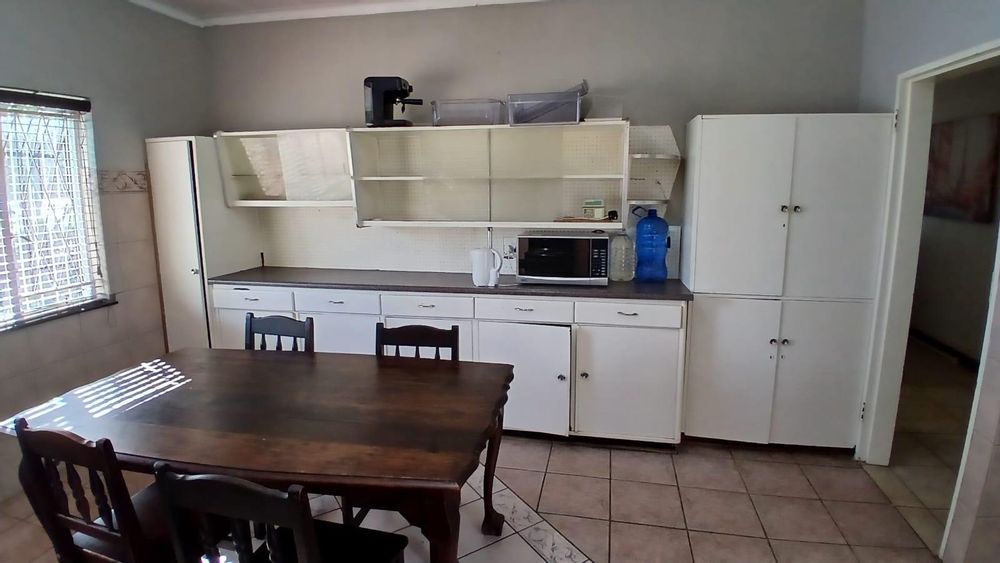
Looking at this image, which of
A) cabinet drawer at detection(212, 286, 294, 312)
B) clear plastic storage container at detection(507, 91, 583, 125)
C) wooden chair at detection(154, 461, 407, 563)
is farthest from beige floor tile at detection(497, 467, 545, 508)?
clear plastic storage container at detection(507, 91, 583, 125)

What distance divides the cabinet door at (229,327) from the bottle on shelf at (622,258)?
7.43 ft

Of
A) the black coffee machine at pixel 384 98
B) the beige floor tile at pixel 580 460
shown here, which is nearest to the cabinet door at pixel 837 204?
the beige floor tile at pixel 580 460

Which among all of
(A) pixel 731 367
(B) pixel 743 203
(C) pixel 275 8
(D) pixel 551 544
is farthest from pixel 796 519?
(C) pixel 275 8

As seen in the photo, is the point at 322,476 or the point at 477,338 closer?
the point at 322,476

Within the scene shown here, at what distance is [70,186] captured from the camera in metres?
2.97

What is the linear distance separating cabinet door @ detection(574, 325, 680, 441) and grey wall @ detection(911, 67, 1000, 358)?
300 cm

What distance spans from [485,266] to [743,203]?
4.82 ft

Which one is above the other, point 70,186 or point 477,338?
point 70,186

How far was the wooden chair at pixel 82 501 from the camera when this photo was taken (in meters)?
1.40

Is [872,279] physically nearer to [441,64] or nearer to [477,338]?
[477,338]

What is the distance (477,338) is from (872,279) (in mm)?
2168

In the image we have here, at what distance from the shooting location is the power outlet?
3.57 meters

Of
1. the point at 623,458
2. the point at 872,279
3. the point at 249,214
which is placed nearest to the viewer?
the point at 872,279

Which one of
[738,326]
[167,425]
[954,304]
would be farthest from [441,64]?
[954,304]
